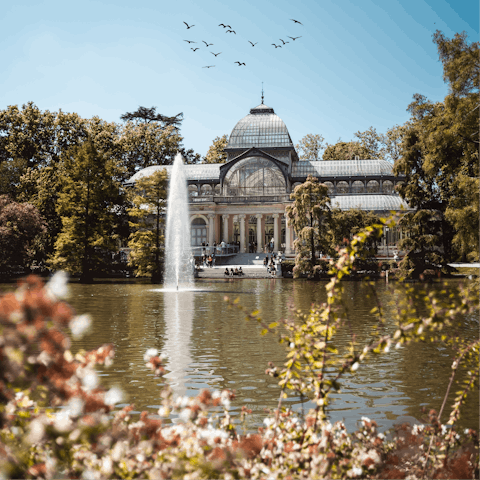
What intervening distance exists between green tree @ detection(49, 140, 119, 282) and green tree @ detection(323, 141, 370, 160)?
40.7 metres

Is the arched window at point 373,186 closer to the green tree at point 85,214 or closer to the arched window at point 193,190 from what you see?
the arched window at point 193,190

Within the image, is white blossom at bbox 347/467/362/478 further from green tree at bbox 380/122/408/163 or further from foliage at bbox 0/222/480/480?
green tree at bbox 380/122/408/163

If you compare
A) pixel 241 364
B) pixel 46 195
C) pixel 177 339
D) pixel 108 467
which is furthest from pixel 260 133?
pixel 108 467

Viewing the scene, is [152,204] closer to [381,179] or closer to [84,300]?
[84,300]

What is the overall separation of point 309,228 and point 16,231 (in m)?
22.2

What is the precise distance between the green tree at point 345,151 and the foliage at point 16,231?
4458cm

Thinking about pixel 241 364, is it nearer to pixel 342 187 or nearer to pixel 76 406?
pixel 76 406

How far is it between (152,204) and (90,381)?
Result: 38.6 meters

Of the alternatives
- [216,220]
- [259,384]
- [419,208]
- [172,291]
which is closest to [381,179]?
[216,220]

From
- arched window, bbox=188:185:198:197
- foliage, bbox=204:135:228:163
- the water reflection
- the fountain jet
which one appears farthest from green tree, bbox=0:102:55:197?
the water reflection

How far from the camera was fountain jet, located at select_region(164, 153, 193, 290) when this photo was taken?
37750 mm

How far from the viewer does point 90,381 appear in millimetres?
2350

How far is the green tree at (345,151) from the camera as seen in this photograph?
73688 mm

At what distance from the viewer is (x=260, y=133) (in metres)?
64.9
